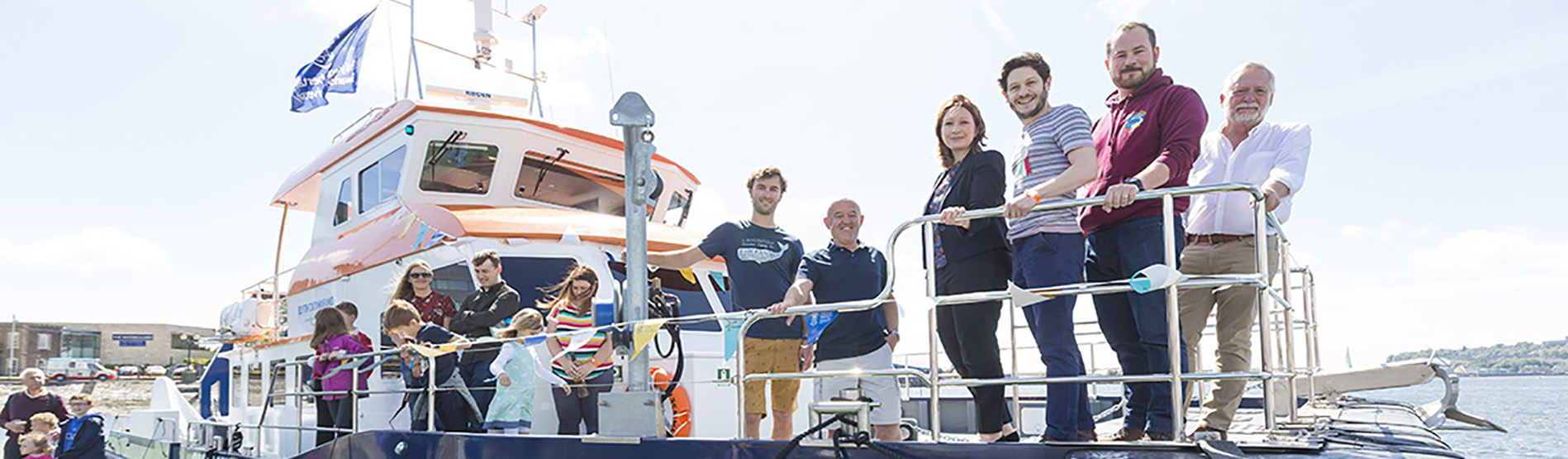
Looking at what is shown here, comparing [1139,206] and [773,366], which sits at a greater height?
[1139,206]

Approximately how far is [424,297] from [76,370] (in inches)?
2669

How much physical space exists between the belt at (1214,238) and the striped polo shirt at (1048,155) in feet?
1.80

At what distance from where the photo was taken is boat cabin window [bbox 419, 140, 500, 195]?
25.5 feet

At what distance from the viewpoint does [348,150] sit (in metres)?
8.62

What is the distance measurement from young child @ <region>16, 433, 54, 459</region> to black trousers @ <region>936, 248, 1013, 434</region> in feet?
31.6

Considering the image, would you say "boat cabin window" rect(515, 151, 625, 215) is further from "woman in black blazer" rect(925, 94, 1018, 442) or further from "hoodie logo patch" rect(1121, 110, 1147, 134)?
"hoodie logo patch" rect(1121, 110, 1147, 134)

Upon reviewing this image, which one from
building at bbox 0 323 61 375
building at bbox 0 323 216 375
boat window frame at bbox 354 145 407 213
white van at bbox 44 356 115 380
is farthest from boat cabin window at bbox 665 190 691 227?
building at bbox 0 323 61 375

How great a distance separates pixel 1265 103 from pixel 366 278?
608 centimetres

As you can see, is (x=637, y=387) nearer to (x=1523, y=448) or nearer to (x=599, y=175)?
(x=599, y=175)

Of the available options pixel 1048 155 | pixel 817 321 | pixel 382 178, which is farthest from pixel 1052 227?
pixel 382 178

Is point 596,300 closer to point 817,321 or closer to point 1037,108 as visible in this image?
point 817,321

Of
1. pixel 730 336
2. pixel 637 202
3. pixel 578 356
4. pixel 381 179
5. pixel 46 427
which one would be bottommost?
pixel 46 427

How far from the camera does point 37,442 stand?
9336 mm

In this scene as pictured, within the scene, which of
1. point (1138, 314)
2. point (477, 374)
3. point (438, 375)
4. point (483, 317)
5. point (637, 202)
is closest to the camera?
point (1138, 314)
